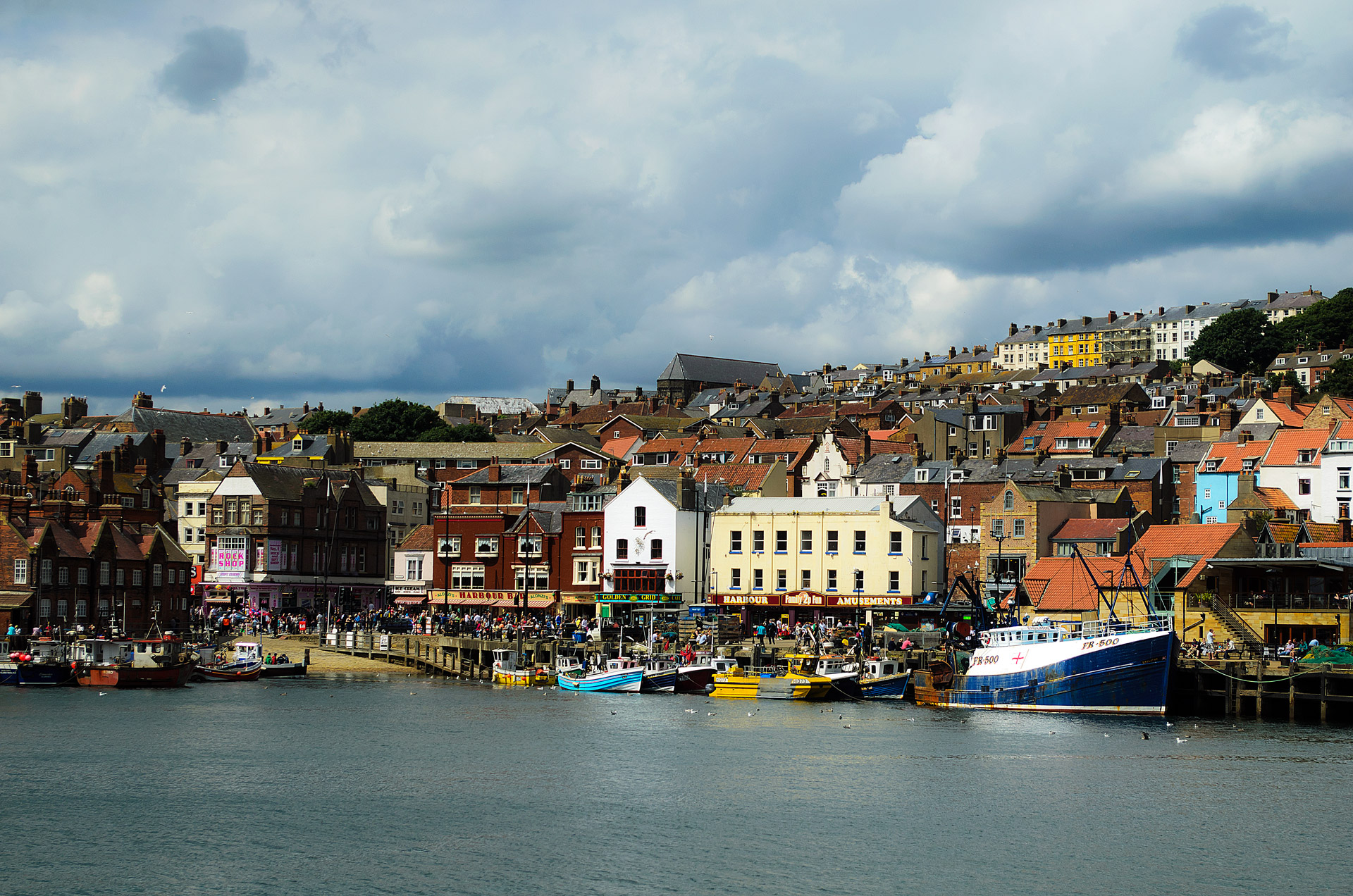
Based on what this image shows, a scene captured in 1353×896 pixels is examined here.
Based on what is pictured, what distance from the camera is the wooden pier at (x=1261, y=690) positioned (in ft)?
235

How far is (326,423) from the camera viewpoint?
182750 millimetres

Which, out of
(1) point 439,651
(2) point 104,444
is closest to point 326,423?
(2) point 104,444

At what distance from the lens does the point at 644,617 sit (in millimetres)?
102625

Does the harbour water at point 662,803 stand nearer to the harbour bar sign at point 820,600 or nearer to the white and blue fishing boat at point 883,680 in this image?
the white and blue fishing boat at point 883,680

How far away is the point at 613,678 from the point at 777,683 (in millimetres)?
9293

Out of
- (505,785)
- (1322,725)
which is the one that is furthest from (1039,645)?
(505,785)

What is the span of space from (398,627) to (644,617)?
17939 mm

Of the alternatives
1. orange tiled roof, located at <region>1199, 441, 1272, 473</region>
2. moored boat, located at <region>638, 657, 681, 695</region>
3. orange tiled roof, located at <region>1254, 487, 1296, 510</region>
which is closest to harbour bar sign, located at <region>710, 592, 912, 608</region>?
moored boat, located at <region>638, 657, 681, 695</region>

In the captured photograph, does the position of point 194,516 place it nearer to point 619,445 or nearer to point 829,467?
point 619,445

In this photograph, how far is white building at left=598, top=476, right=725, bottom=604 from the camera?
345 feet

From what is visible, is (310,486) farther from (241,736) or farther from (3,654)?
(241,736)

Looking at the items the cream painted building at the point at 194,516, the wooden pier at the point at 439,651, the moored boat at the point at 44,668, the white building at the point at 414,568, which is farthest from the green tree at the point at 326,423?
the moored boat at the point at 44,668

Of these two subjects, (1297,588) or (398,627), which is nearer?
(1297,588)

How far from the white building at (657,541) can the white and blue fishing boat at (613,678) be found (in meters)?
15.3
